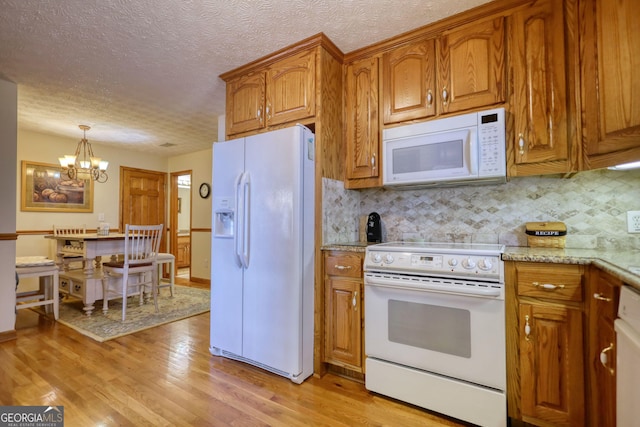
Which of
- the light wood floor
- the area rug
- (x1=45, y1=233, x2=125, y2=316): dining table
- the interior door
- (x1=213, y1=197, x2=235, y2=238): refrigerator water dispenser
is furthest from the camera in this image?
the interior door

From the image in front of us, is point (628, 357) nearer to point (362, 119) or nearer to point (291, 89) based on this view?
point (362, 119)

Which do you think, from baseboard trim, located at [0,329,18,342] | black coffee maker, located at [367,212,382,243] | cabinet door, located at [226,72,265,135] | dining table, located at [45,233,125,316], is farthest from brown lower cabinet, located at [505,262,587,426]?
dining table, located at [45,233,125,316]

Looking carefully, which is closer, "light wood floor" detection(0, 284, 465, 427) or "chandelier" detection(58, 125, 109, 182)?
"light wood floor" detection(0, 284, 465, 427)

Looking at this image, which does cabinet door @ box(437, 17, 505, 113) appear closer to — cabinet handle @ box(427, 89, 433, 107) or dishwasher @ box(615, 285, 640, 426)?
cabinet handle @ box(427, 89, 433, 107)

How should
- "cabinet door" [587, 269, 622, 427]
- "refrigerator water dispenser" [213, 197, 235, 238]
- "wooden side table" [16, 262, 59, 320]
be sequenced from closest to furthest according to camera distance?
"cabinet door" [587, 269, 622, 427] < "refrigerator water dispenser" [213, 197, 235, 238] < "wooden side table" [16, 262, 59, 320]

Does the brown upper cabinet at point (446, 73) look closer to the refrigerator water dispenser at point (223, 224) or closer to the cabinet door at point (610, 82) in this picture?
the cabinet door at point (610, 82)

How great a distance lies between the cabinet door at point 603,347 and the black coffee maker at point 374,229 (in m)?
1.31

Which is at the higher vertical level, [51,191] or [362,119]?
[362,119]

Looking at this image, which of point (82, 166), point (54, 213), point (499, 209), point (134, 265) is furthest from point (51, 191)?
point (499, 209)

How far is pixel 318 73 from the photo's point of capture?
2141 mm

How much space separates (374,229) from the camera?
241 centimetres

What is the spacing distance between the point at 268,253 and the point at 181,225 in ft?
24.1

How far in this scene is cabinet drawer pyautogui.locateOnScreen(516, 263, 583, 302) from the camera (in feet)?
4.58

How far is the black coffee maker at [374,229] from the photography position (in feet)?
7.89
